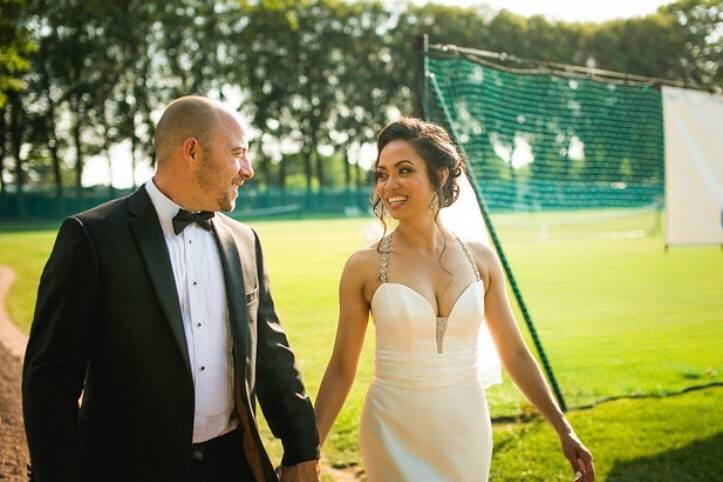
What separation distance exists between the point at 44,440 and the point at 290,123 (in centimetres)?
5793

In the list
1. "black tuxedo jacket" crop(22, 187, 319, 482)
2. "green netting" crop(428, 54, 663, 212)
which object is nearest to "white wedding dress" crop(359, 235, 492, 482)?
"black tuxedo jacket" crop(22, 187, 319, 482)

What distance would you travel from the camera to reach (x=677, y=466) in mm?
4926

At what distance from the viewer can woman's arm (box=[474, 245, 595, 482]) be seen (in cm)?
312

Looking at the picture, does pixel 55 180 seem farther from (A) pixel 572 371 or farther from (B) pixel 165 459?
(B) pixel 165 459

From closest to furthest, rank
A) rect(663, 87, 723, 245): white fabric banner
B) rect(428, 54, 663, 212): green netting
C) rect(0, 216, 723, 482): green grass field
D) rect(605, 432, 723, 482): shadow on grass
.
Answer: rect(605, 432, 723, 482): shadow on grass < rect(0, 216, 723, 482): green grass field < rect(428, 54, 663, 212): green netting < rect(663, 87, 723, 245): white fabric banner

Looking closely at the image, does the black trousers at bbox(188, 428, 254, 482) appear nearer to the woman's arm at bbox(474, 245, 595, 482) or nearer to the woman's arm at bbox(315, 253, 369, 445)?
the woman's arm at bbox(315, 253, 369, 445)

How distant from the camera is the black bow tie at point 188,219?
250cm

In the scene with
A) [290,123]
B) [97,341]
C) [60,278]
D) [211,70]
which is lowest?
[97,341]

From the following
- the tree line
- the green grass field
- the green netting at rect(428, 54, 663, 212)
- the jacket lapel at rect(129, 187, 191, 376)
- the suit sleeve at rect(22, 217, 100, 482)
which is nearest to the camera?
the suit sleeve at rect(22, 217, 100, 482)

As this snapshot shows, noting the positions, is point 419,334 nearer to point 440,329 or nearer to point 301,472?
point 440,329

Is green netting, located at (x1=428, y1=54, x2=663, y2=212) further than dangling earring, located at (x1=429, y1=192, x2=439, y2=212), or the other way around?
green netting, located at (x1=428, y1=54, x2=663, y2=212)

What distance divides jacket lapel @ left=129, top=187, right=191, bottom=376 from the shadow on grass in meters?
3.63

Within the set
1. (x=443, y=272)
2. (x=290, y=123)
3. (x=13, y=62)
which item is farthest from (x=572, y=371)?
(x=290, y=123)

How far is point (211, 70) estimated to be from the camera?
54469 millimetres
